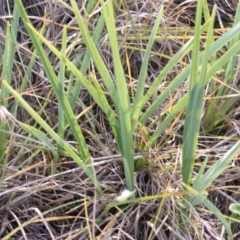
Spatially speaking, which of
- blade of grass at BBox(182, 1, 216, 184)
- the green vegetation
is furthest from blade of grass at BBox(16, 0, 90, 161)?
blade of grass at BBox(182, 1, 216, 184)

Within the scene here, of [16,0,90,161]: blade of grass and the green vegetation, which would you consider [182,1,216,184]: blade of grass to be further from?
[16,0,90,161]: blade of grass

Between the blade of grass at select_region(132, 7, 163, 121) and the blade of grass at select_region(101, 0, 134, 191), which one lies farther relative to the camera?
the blade of grass at select_region(132, 7, 163, 121)

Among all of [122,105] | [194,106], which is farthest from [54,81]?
[194,106]

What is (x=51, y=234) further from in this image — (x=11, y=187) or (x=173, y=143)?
(x=173, y=143)

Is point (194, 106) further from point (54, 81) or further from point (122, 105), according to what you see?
point (54, 81)

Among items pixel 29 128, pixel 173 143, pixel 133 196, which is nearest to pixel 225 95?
pixel 173 143

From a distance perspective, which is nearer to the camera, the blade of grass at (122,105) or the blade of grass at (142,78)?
the blade of grass at (122,105)

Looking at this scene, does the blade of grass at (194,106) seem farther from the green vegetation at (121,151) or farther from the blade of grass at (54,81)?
the blade of grass at (54,81)

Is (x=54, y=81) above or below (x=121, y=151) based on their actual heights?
above

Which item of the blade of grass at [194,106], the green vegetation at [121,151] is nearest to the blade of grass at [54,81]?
the green vegetation at [121,151]
